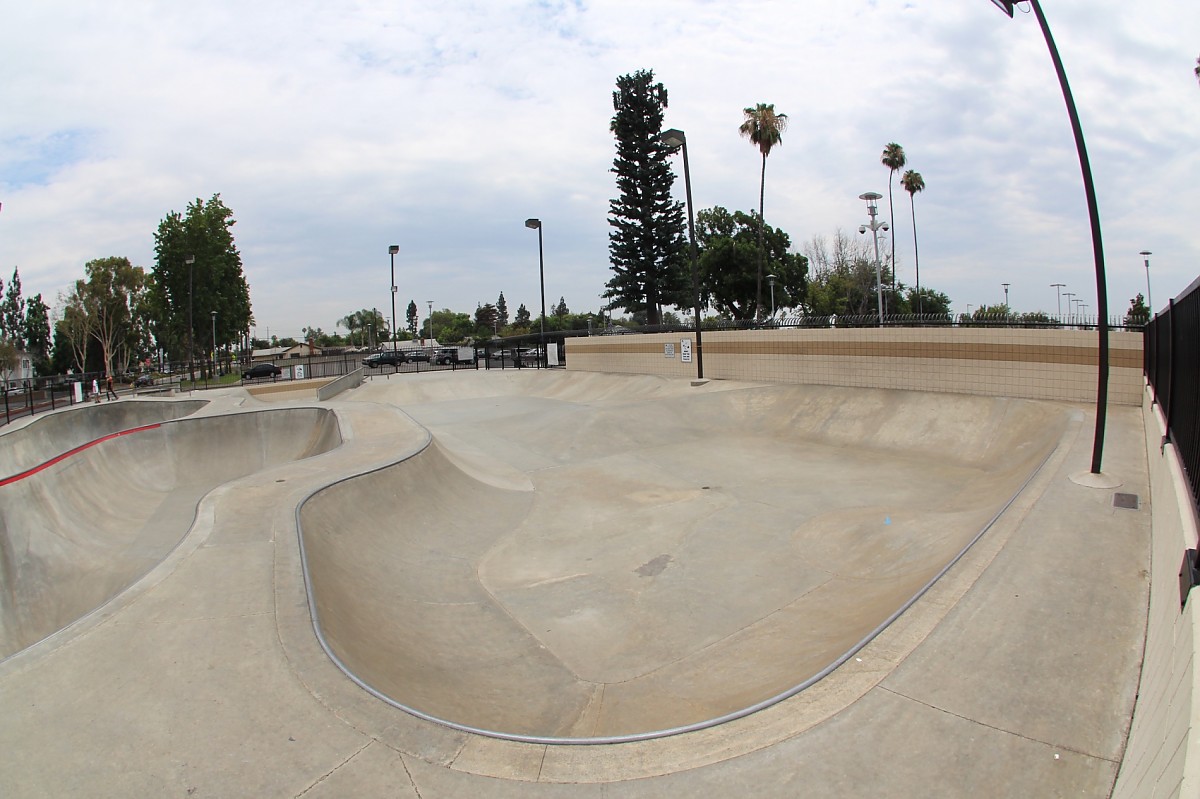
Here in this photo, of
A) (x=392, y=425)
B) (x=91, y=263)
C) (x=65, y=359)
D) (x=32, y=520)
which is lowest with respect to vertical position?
→ (x=32, y=520)

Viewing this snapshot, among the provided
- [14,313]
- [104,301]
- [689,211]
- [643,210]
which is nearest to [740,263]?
[643,210]

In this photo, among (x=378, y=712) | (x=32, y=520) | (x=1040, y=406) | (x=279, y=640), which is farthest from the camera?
(x=1040, y=406)

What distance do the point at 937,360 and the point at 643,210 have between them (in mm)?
36857

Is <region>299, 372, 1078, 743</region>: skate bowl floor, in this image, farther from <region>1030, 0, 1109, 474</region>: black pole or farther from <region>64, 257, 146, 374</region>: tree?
<region>64, 257, 146, 374</region>: tree

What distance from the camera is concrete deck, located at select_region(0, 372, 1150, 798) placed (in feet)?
10.8

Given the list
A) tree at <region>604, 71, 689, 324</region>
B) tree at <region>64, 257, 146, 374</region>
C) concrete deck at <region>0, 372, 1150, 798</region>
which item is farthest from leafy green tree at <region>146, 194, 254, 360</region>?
concrete deck at <region>0, 372, 1150, 798</region>

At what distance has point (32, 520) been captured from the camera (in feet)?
36.5

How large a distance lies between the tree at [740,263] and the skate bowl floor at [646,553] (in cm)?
4218

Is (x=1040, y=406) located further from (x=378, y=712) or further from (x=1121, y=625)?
(x=378, y=712)

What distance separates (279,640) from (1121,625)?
20.1 ft

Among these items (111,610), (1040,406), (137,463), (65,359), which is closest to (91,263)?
(65,359)

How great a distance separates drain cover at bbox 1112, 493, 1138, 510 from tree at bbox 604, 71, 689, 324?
1754 inches

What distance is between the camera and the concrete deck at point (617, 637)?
3.29m

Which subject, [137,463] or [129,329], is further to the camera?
[129,329]
